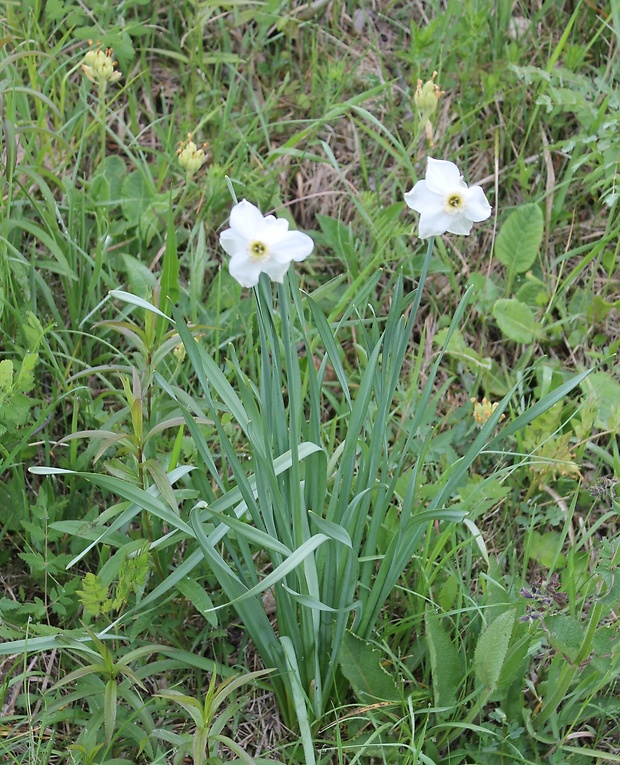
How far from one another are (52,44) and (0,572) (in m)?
1.75

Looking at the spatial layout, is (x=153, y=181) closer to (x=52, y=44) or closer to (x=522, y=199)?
(x=52, y=44)

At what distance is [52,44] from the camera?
2.65m

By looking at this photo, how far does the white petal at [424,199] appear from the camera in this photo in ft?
4.03

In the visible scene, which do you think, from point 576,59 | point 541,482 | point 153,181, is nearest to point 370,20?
point 576,59

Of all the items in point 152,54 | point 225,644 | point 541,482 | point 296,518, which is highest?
point 152,54

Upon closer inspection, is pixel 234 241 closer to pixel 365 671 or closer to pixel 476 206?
pixel 476 206

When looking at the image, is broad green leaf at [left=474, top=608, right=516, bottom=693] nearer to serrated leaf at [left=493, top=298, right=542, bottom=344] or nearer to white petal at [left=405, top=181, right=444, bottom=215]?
white petal at [left=405, top=181, right=444, bottom=215]

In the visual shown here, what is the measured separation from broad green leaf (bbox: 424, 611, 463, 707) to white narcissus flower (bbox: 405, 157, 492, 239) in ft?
2.52

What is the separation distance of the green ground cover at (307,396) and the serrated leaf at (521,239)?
10 millimetres

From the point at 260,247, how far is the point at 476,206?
35 centimetres

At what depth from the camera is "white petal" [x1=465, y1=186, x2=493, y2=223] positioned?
122cm

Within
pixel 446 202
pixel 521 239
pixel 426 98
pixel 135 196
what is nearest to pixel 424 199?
pixel 446 202

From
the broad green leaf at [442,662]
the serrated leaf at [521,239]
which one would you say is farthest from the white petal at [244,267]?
the serrated leaf at [521,239]

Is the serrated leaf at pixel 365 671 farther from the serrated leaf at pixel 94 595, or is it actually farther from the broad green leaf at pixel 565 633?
the serrated leaf at pixel 94 595
